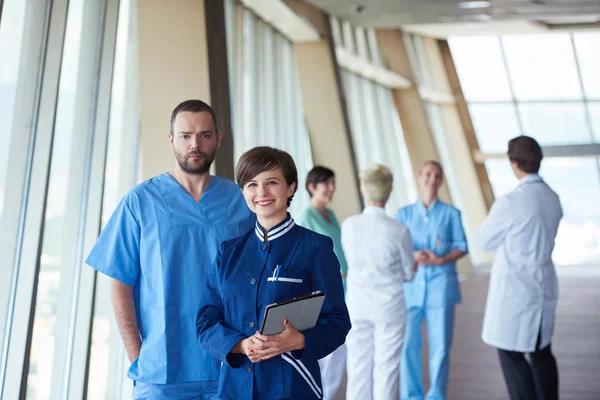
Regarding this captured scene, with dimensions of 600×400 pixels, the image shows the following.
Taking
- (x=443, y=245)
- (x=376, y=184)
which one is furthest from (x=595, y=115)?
(x=376, y=184)

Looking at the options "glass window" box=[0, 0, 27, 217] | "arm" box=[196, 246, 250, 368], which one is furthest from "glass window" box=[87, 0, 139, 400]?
"arm" box=[196, 246, 250, 368]

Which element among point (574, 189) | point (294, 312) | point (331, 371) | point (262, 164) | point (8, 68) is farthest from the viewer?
point (574, 189)

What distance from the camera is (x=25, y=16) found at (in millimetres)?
2420

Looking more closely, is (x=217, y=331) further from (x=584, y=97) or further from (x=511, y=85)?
(x=584, y=97)

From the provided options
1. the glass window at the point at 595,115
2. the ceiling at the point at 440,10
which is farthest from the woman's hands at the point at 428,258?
the glass window at the point at 595,115

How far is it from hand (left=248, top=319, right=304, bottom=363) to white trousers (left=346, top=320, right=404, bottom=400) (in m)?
1.81

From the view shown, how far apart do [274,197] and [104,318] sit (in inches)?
67.4

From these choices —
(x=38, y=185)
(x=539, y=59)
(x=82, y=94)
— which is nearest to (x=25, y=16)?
(x=82, y=94)

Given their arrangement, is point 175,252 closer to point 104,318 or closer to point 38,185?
point 38,185

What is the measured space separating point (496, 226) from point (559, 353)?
2.82 meters

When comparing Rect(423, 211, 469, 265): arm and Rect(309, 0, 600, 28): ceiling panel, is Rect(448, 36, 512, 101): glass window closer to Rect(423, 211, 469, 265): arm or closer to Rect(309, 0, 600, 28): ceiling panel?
→ Rect(309, 0, 600, 28): ceiling panel

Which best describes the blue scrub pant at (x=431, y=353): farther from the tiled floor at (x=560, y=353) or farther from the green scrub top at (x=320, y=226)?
the green scrub top at (x=320, y=226)

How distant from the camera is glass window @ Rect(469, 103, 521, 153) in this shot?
46.9 ft

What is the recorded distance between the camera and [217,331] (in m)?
1.53
